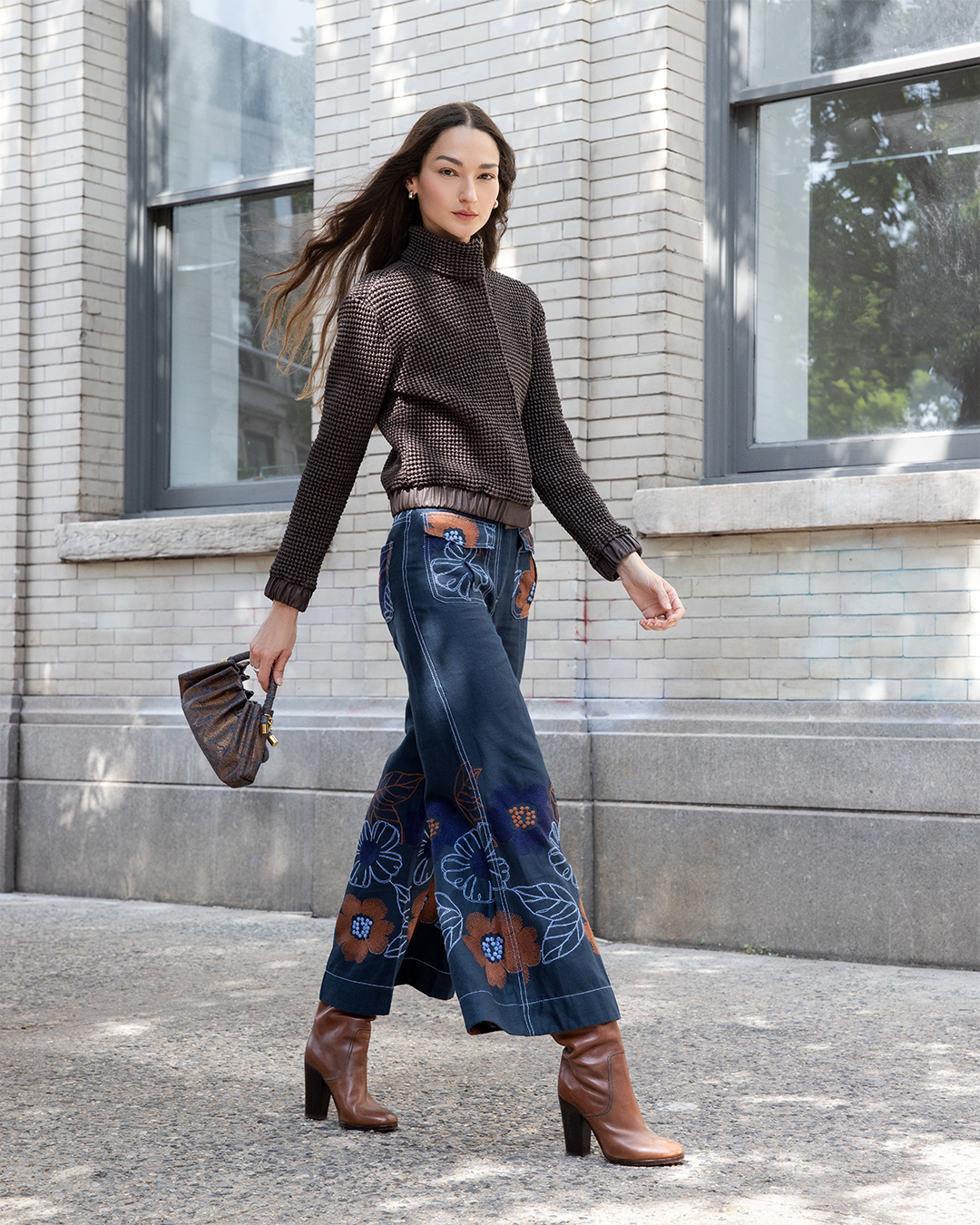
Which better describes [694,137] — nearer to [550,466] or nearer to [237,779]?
[550,466]

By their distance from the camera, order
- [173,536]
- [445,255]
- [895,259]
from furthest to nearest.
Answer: [173,536], [895,259], [445,255]

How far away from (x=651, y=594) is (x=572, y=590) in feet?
7.80

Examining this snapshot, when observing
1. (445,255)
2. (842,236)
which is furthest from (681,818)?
(445,255)

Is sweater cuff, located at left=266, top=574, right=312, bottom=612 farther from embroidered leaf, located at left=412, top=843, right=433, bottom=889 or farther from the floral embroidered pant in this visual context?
embroidered leaf, located at left=412, top=843, right=433, bottom=889

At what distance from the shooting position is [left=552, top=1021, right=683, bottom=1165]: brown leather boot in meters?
2.85

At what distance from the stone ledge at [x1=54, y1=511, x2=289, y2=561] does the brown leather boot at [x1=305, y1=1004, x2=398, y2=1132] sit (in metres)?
3.39

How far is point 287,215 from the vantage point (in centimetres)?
708

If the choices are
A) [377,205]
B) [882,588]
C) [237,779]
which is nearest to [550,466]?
[377,205]

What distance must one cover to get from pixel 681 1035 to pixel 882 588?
1801 mm

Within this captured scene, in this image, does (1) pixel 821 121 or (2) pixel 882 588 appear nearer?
(2) pixel 882 588

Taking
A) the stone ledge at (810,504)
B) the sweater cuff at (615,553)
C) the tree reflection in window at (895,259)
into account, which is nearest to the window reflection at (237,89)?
the tree reflection in window at (895,259)

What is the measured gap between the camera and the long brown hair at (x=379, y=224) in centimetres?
327

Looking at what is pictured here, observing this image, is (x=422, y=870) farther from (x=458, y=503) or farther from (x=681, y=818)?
(x=681, y=818)

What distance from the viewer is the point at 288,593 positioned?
3.19 meters
